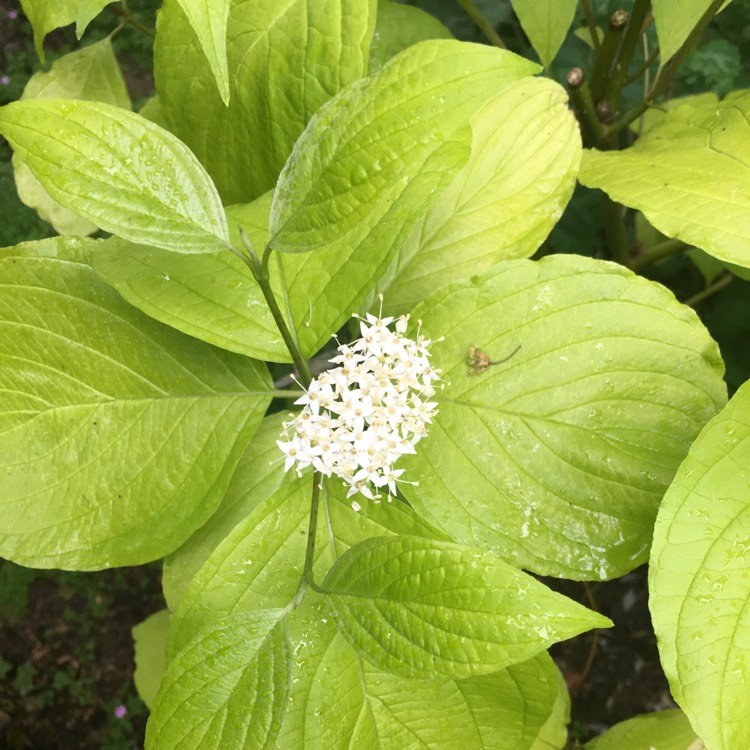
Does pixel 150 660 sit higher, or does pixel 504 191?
pixel 504 191

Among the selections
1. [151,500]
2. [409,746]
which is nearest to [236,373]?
[151,500]

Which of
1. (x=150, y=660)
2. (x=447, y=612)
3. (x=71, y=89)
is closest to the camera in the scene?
(x=447, y=612)

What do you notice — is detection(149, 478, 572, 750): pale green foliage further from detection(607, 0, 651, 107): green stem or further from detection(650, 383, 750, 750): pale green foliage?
detection(607, 0, 651, 107): green stem

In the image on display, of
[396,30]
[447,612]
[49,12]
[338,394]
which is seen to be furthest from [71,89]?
[447,612]

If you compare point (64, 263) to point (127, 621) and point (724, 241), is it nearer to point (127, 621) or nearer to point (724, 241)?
point (724, 241)

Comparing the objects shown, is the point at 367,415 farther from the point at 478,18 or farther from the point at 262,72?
the point at 478,18

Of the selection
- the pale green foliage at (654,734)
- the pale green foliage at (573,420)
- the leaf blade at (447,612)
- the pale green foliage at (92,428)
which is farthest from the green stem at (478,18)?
the pale green foliage at (654,734)
